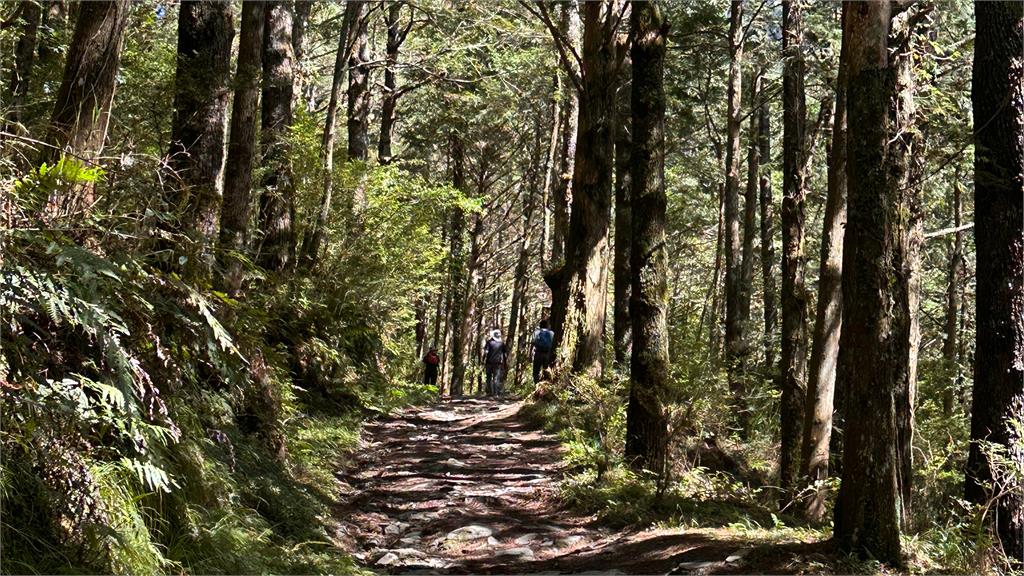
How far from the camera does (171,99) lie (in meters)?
9.91

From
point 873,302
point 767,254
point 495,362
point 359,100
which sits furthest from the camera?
point 495,362

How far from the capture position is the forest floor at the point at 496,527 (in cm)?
697

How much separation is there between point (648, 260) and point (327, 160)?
22.5 ft

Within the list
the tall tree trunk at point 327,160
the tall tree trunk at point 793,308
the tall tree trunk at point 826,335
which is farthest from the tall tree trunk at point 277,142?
the tall tree trunk at point 826,335

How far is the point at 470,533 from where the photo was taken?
862 cm

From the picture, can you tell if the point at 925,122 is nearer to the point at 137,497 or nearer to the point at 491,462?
the point at 491,462

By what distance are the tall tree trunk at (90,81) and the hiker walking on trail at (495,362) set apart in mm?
19366

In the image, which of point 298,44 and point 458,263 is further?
point 458,263

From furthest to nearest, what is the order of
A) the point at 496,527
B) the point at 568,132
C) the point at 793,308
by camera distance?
the point at 568,132 → the point at 793,308 → the point at 496,527

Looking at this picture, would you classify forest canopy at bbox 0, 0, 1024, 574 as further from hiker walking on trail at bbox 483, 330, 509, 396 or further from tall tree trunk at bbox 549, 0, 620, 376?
hiker walking on trail at bbox 483, 330, 509, 396

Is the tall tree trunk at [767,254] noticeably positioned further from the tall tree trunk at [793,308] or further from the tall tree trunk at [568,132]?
the tall tree trunk at [793,308]

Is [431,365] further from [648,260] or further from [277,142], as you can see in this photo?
[648,260]

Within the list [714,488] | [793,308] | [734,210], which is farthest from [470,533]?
[734,210]

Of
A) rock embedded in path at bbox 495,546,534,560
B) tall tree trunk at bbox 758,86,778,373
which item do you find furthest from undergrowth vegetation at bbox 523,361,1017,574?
tall tree trunk at bbox 758,86,778,373
